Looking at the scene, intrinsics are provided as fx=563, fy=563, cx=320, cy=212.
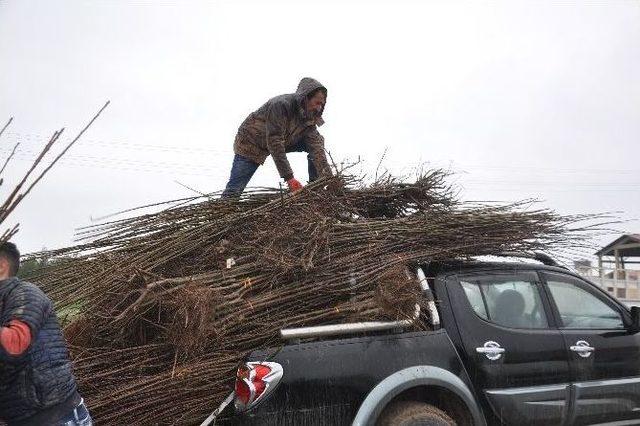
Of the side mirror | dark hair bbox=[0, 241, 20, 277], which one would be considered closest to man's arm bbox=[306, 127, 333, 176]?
the side mirror

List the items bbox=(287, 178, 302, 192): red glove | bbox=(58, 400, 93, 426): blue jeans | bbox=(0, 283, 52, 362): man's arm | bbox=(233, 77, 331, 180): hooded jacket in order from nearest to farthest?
bbox=(0, 283, 52, 362): man's arm, bbox=(58, 400, 93, 426): blue jeans, bbox=(287, 178, 302, 192): red glove, bbox=(233, 77, 331, 180): hooded jacket

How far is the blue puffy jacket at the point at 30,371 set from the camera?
236cm

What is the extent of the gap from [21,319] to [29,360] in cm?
20

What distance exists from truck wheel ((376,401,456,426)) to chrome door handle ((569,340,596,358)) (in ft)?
3.80

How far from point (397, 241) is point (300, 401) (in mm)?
1455

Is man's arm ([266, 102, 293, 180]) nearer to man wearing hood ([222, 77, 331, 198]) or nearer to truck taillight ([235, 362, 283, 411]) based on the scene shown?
man wearing hood ([222, 77, 331, 198])

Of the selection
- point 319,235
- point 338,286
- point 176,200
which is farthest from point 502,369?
point 176,200

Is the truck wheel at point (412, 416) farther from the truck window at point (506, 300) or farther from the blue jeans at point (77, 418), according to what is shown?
the blue jeans at point (77, 418)

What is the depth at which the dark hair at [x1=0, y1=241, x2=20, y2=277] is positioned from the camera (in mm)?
2510

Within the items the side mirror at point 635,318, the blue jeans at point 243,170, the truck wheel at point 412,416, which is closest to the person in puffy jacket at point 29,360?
the truck wheel at point 412,416

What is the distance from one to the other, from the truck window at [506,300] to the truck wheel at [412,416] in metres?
0.78

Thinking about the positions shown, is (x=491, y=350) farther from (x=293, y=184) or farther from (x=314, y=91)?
(x=314, y=91)

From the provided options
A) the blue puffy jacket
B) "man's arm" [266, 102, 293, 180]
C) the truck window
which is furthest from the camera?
"man's arm" [266, 102, 293, 180]

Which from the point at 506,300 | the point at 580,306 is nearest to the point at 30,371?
the point at 506,300
